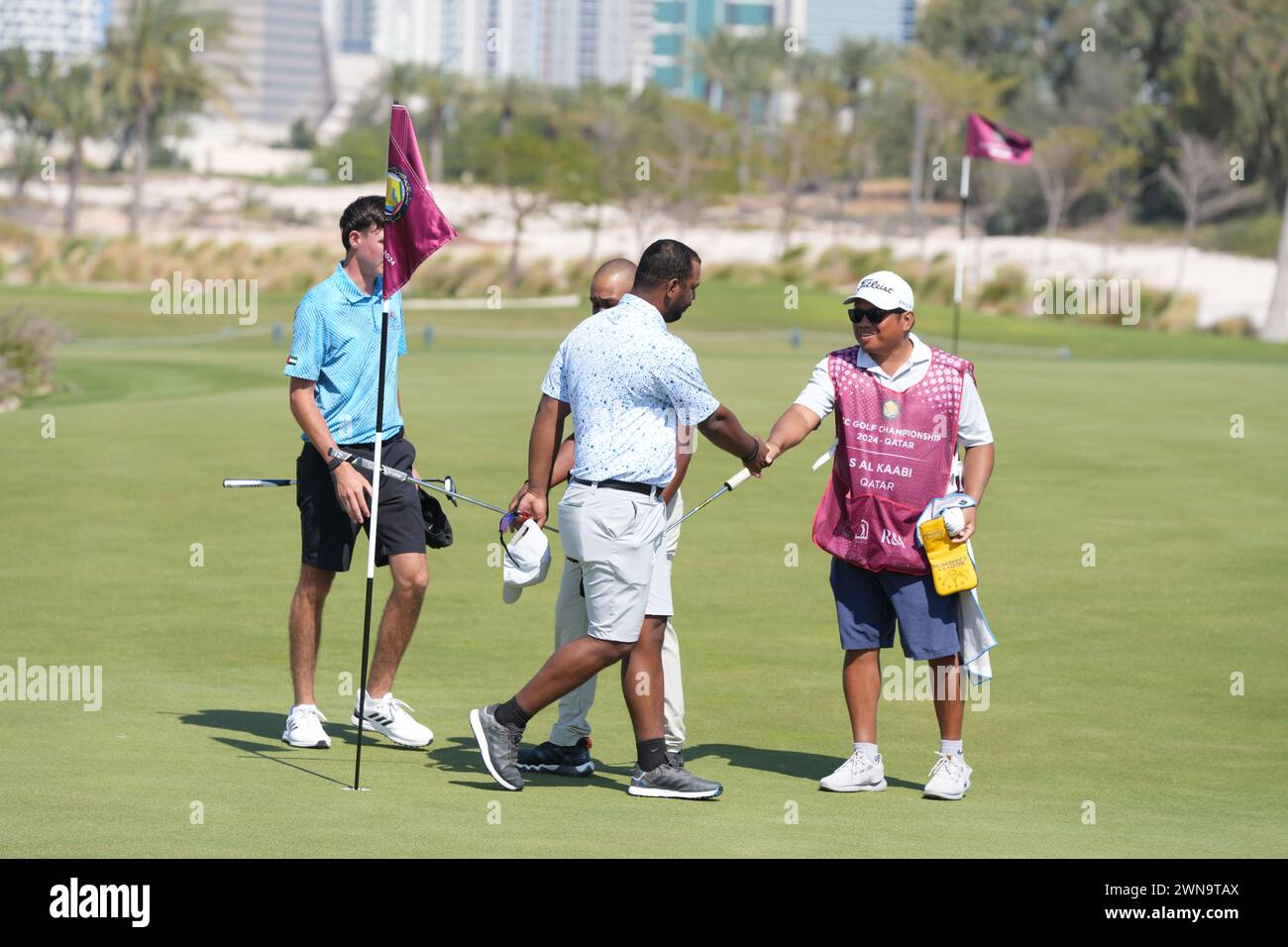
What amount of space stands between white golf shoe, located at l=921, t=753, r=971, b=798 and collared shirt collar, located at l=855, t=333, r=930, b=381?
1503 millimetres

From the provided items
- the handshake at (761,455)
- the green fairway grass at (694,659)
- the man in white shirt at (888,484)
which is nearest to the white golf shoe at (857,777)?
the man in white shirt at (888,484)

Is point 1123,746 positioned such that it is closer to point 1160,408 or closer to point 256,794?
point 256,794

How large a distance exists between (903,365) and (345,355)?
2338 millimetres

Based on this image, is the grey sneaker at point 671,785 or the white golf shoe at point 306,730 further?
the white golf shoe at point 306,730

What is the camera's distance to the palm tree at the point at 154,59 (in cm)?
8306

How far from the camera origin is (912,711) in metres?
9.57

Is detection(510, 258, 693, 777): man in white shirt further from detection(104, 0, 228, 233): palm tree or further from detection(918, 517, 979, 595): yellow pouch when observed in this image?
detection(104, 0, 228, 233): palm tree

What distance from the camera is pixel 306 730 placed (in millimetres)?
8016

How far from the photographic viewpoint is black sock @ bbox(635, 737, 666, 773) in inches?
286

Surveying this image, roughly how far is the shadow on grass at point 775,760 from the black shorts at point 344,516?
153 centimetres

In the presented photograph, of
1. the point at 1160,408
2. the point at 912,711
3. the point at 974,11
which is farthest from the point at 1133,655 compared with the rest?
the point at 974,11

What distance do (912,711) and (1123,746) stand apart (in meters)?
1.24

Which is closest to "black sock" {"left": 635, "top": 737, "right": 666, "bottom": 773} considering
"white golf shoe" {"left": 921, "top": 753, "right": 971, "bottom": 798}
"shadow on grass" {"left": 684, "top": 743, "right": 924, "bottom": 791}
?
"shadow on grass" {"left": 684, "top": 743, "right": 924, "bottom": 791}

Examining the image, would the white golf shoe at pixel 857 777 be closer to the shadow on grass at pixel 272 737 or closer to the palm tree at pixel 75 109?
the shadow on grass at pixel 272 737
